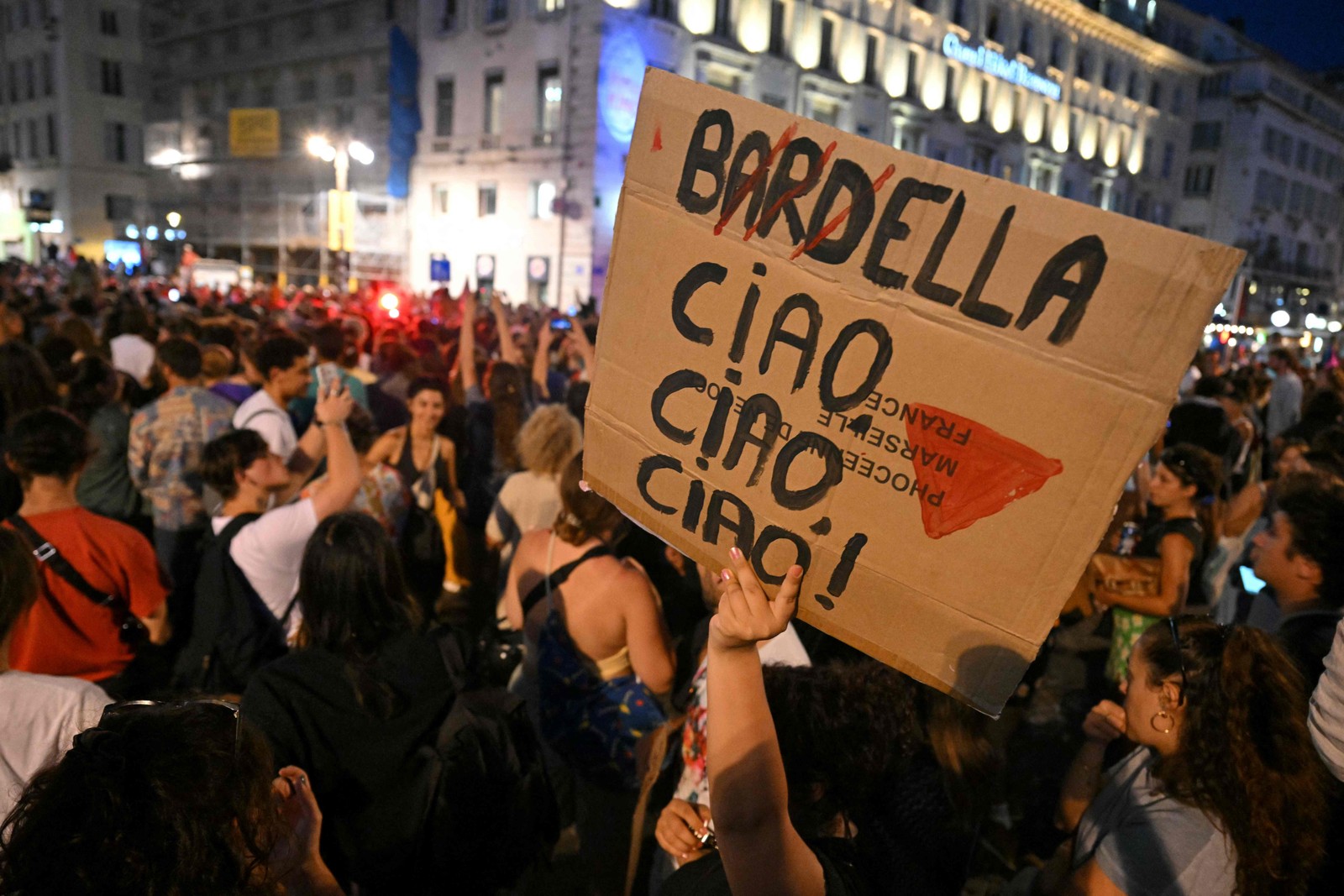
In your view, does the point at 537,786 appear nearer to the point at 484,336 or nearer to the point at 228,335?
the point at 228,335

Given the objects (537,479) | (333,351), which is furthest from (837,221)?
(333,351)

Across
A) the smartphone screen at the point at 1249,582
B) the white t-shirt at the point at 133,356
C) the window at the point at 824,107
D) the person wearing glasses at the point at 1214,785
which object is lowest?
the white t-shirt at the point at 133,356

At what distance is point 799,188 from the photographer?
4.68ft

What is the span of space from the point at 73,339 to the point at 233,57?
37.1 meters

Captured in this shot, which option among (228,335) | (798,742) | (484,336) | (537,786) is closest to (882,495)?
(798,742)

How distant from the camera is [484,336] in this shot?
1108 centimetres

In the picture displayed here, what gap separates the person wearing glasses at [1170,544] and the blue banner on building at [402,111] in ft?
104

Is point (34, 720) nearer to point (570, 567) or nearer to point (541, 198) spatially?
point (570, 567)

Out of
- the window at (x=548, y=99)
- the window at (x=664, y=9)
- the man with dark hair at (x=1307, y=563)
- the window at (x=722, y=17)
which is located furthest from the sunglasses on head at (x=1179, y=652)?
the window at (x=722, y=17)

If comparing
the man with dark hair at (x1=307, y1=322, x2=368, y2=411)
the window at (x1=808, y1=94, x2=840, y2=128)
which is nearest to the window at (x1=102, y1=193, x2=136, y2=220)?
the window at (x1=808, y1=94, x2=840, y2=128)

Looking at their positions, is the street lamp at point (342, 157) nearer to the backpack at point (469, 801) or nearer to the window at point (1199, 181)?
the backpack at point (469, 801)

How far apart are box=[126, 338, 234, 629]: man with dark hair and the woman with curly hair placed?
3.49 metres

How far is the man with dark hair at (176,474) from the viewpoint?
14.4ft

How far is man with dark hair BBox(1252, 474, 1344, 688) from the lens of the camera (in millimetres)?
2639
